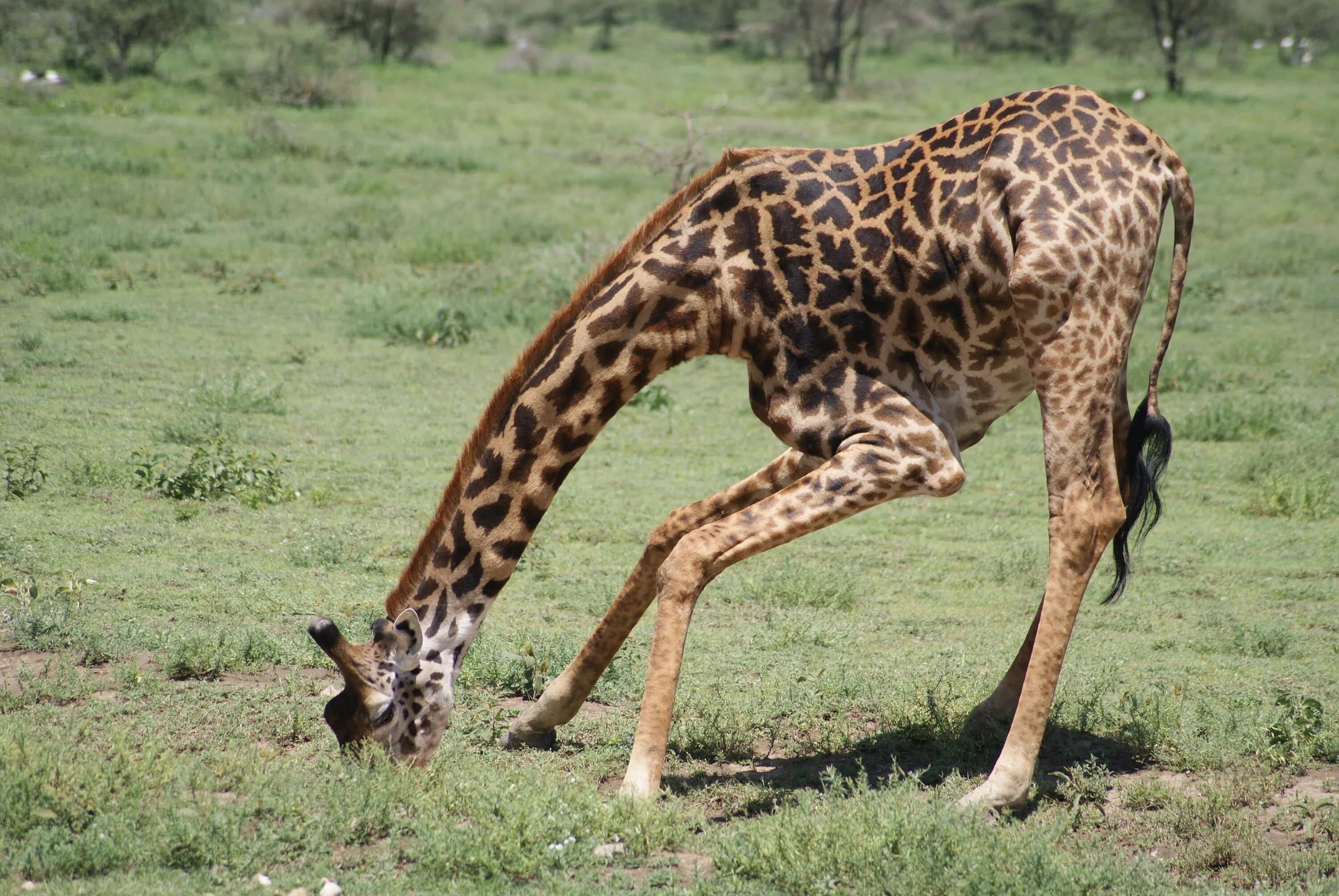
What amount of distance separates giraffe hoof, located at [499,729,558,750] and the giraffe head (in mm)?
572

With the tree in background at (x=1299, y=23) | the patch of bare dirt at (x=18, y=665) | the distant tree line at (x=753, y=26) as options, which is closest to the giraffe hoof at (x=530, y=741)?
the patch of bare dirt at (x=18, y=665)

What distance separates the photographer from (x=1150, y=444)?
17.0ft

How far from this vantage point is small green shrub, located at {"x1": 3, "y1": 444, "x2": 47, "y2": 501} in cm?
730

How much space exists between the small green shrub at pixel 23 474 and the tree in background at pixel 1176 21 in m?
26.0

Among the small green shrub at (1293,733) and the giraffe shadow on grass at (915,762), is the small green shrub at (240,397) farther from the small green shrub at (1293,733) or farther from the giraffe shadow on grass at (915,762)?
the small green shrub at (1293,733)

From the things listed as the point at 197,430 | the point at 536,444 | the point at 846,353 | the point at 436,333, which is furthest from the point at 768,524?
the point at 436,333

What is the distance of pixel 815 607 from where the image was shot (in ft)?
22.0

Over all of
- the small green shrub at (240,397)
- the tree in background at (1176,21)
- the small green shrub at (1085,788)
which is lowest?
the small green shrub at (240,397)

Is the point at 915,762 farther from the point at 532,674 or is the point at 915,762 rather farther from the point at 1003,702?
the point at 532,674


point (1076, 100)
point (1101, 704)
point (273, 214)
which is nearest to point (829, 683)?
point (1101, 704)

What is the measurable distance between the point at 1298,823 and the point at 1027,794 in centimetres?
84

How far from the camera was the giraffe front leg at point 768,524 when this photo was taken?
437 centimetres

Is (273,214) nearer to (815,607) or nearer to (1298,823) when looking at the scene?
(815,607)

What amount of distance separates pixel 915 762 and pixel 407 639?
6.43ft
